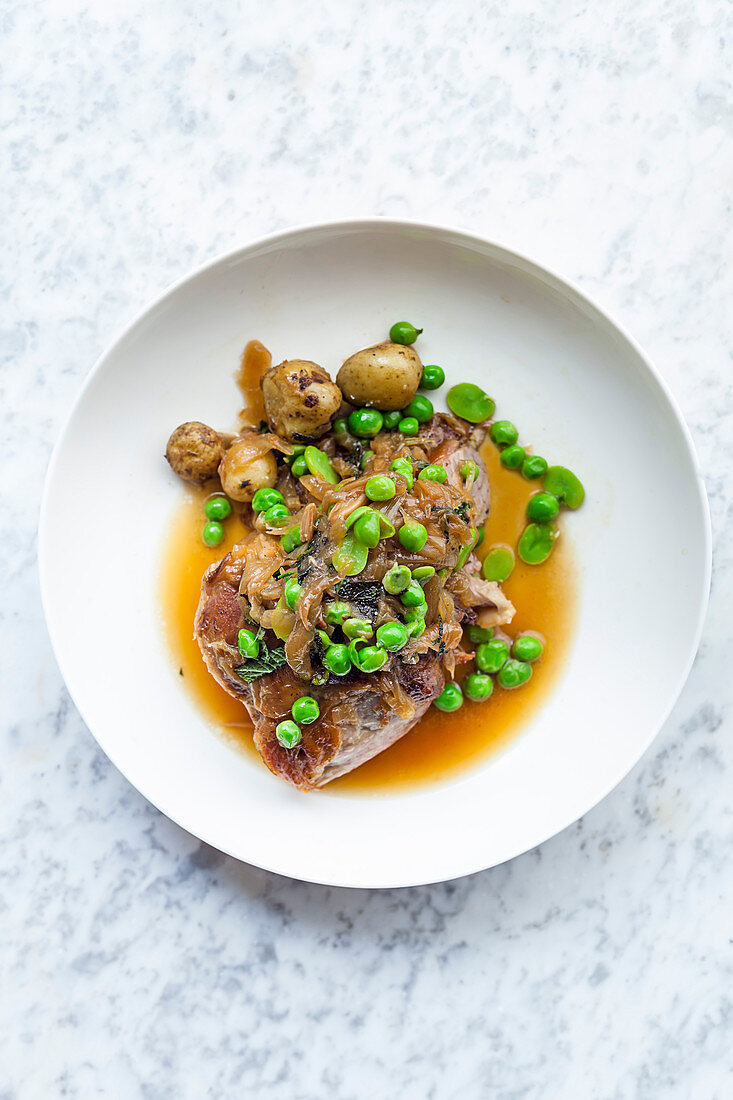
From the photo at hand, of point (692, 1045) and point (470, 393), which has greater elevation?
point (470, 393)

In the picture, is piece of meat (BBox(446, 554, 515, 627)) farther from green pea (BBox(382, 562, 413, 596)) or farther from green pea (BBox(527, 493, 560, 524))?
green pea (BBox(382, 562, 413, 596))

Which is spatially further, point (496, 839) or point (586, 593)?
point (586, 593)

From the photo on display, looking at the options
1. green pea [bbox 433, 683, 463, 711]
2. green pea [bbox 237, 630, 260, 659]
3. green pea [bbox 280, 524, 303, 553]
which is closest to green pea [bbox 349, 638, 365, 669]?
green pea [bbox 237, 630, 260, 659]

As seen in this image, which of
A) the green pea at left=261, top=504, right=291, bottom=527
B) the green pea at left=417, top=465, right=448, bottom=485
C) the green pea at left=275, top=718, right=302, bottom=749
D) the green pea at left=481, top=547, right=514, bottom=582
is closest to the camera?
the green pea at left=275, top=718, right=302, bottom=749

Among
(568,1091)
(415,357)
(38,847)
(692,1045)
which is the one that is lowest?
(38,847)

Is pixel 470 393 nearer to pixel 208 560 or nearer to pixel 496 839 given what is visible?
pixel 208 560

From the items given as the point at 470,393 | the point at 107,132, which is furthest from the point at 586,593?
the point at 107,132
